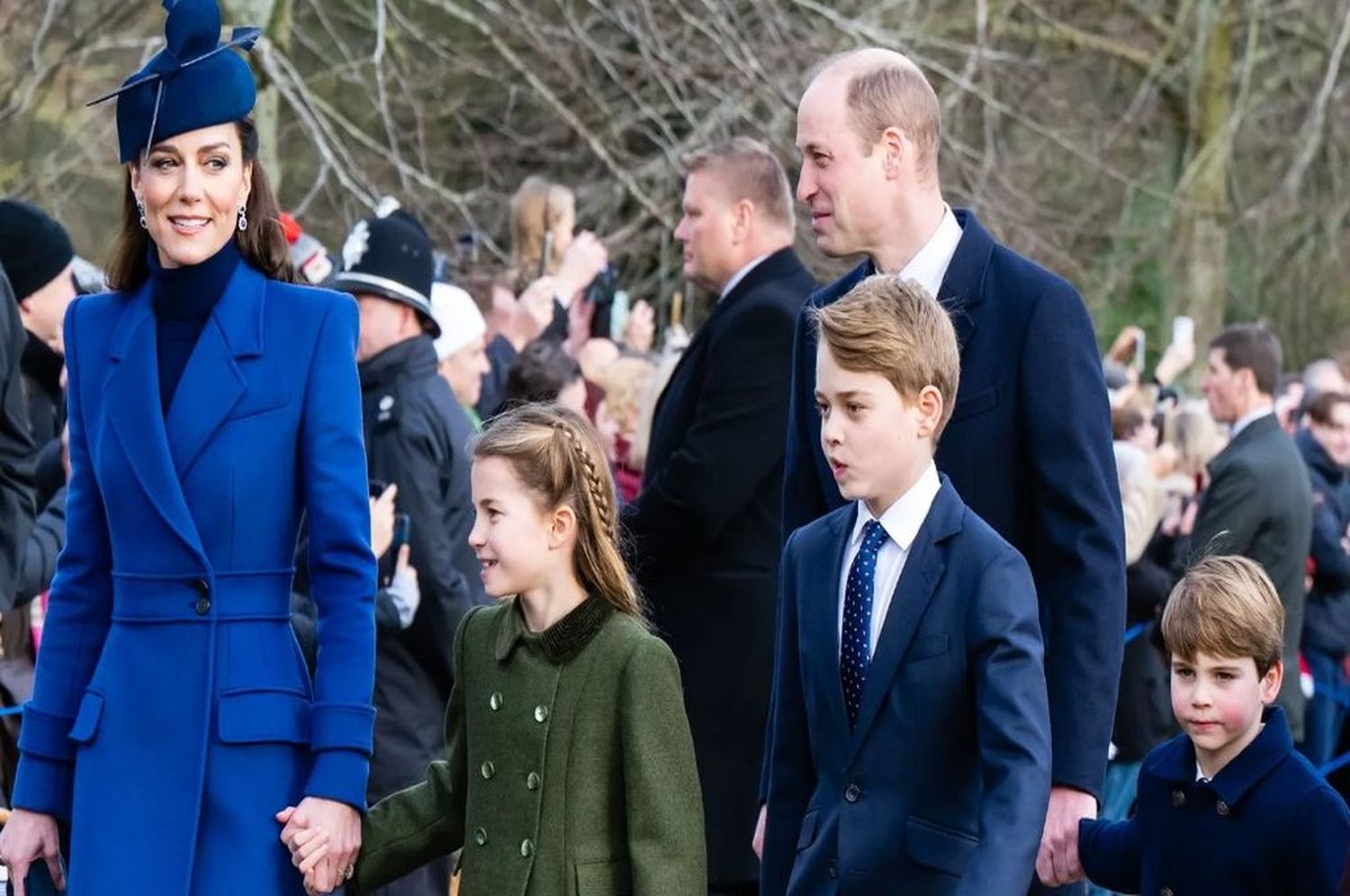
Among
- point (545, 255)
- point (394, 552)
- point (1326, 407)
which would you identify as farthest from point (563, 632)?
point (1326, 407)

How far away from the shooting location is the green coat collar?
4750mm

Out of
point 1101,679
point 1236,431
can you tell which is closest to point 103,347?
point 1101,679

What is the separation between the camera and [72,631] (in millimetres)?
4574

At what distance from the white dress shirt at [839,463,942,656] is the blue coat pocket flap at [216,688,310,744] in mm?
928

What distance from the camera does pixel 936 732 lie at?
438 centimetres

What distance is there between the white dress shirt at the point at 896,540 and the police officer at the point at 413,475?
2615 mm

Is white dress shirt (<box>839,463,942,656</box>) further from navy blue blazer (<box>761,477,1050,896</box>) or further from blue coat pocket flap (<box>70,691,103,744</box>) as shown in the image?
blue coat pocket flap (<box>70,691,103,744</box>)

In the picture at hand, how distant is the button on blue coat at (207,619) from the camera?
4449 mm

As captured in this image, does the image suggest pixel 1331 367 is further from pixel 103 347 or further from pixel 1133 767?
pixel 103 347

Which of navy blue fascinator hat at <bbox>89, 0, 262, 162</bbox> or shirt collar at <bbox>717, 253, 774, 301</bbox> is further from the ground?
navy blue fascinator hat at <bbox>89, 0, 262, 162</bbox>

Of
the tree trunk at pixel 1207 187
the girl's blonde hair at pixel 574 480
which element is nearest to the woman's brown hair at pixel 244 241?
the girl's blonde hair at pixel 574 480

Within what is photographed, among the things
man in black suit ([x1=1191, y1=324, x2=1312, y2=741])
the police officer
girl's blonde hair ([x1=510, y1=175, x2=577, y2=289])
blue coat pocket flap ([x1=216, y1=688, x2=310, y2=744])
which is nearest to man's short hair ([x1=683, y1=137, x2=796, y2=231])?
the police officer

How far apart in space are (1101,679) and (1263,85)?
2059cm

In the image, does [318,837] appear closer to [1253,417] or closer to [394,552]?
[394,552]
